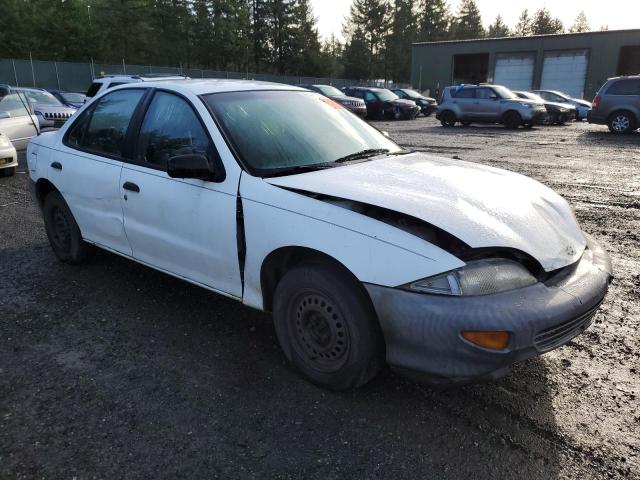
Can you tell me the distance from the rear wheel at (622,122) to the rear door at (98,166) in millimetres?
17039

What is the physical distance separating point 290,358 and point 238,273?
0.60 m

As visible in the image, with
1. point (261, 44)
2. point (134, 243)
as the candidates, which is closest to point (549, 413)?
point (134, 243)

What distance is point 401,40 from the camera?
7544 centimetres

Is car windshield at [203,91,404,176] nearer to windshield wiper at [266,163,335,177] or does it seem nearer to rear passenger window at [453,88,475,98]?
windshield wiper at [266,163,335,177]

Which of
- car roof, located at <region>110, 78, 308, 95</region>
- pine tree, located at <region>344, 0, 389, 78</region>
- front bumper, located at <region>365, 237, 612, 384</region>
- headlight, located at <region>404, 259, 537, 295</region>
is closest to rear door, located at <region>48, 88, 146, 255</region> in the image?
car roof, located at <region>110, 78, 308, 95</region>

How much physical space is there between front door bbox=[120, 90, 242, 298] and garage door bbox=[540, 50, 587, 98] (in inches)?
1556

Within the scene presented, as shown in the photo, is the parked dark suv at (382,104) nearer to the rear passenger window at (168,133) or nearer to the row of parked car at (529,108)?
the row of parked car at (529,108)

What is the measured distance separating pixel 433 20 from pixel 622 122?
72741 millimetres

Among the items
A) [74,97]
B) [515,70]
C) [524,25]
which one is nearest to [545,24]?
[524,25]

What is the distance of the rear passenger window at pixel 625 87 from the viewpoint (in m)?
15.8

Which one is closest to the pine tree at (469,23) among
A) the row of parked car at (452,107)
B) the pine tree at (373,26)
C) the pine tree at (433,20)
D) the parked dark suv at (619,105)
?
the pine tree at (433,20)

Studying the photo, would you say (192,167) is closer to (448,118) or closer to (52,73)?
(448,118)

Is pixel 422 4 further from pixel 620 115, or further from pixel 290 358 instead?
pixel 290 358

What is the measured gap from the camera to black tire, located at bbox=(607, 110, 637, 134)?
16203 millimetres
